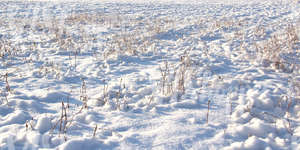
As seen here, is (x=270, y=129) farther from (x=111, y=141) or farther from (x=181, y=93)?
(x=111, y=141)

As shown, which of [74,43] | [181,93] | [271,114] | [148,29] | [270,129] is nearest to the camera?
[270,129]

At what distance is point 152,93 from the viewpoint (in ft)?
12.2

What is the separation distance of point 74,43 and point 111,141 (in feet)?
16.6

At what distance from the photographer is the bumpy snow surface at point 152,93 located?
2.51 m

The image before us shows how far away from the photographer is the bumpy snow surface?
251 cm

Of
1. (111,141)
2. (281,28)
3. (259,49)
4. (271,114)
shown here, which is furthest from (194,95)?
(281,28)

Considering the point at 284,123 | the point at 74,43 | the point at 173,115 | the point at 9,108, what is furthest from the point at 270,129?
the point at 74,43

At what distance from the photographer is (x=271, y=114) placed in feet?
9.41

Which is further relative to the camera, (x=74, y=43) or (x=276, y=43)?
(x=74, y=43)

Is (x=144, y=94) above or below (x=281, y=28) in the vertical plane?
below

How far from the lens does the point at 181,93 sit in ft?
11.8

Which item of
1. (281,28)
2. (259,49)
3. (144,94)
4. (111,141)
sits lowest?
(111,141)

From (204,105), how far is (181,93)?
17.1 inches

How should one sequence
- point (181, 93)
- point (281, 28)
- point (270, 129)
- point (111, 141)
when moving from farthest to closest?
1. point (281, 28)
2. point (181, 93)
3. point (270, 129)
4. point (111, 141)
